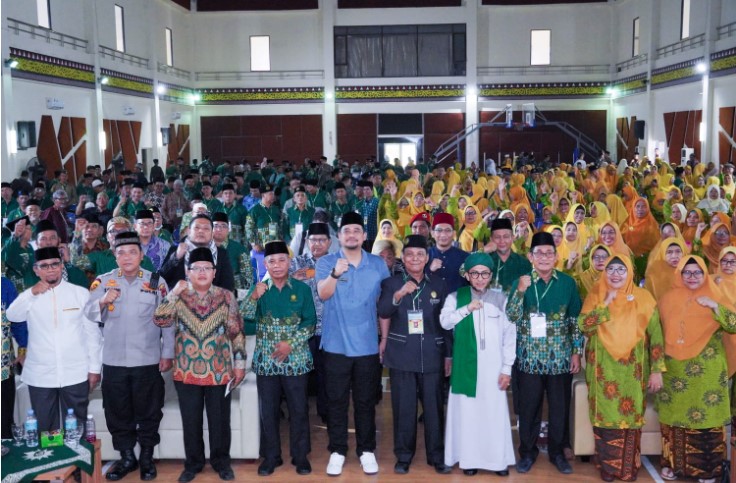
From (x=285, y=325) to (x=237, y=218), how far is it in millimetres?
5592

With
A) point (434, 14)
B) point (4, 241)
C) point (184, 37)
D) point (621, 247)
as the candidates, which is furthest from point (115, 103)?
point (621, 247)

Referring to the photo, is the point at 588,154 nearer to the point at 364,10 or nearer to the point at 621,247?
the point at 364,10

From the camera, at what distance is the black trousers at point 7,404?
17.2 feet

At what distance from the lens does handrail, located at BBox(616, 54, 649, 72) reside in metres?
25.4

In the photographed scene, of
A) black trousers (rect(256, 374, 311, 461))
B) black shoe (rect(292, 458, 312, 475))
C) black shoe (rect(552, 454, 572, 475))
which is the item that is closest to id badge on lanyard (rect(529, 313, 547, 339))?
black shoe (rect(552, 454, 572, 475))

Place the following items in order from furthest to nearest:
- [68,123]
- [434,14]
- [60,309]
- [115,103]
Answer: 1. [434,14]
2. [115,103]
3. [68,123]
4. [60,309]

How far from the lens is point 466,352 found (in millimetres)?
5391

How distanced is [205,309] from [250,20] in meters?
25.5

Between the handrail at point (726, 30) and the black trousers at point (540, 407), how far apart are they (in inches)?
638

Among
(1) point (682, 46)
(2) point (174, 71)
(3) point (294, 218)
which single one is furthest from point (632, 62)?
(3) point (294, 218)

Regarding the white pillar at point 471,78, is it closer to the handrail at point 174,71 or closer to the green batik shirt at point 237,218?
the handrail at point 174,71

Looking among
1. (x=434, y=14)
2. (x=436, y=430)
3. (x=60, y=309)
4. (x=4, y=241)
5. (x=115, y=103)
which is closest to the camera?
(x=60, y=309)

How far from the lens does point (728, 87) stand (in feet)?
63.6

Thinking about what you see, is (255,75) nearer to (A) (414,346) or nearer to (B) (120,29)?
(B) (120,29)
